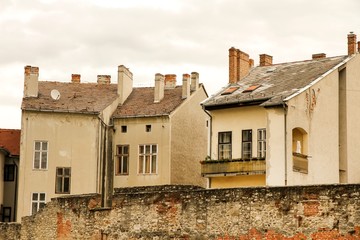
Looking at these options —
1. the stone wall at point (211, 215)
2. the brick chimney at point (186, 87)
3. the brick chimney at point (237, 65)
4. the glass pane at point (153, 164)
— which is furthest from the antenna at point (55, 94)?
the stone wall at point (211, 215)

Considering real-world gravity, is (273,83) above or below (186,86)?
below

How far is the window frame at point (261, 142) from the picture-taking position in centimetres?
4225

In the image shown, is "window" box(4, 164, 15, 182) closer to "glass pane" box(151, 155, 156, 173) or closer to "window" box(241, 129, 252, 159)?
"glass pane" box(151, 155, 156, 173)

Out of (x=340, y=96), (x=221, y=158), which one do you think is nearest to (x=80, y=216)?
(x=221, y=158)

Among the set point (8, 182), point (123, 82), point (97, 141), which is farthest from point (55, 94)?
point (8, 182)

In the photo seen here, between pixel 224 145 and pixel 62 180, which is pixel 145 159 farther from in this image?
pixel 224 145

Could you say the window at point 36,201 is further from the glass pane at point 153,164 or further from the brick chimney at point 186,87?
the brick chimney at point 186,87

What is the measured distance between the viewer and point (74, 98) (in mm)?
55844

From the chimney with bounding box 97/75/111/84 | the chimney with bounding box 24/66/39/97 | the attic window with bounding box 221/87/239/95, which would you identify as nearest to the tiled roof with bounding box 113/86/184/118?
the chimney with bounding box 97/75/111/84

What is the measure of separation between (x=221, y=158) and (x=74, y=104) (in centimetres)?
1486

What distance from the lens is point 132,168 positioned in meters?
55.0

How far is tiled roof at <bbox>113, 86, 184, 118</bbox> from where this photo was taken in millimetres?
55062

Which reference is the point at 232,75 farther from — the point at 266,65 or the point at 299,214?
the point at 299,214

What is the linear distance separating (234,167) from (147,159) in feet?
43.0
